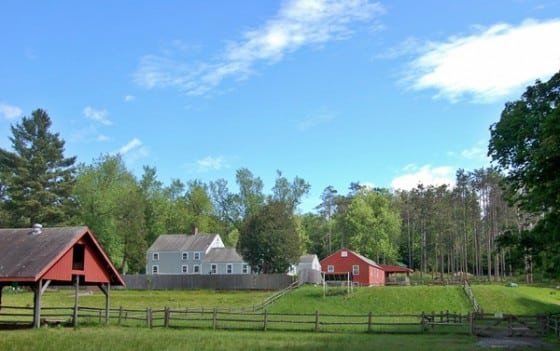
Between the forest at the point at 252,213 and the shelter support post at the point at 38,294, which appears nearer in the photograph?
the shelter support post at the point at 38,294

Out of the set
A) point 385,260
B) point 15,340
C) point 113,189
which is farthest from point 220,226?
point 15,340

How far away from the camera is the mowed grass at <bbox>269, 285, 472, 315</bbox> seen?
46625 millimetres

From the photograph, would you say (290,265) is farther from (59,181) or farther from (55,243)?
(55,243)

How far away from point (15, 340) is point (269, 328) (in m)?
12.8

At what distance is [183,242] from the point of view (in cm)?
8306

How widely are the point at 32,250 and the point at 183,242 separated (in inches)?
2158

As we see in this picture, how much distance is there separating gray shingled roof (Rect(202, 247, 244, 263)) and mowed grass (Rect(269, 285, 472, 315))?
25538 millimetres

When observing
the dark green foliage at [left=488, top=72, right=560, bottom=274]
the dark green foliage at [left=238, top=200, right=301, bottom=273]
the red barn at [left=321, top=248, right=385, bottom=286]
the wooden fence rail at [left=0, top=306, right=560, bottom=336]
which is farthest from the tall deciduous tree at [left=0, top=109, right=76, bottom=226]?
the dark green foliage at [left=488, top=72, right=560, bottom=274]

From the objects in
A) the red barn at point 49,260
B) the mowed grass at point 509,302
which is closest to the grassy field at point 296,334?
the mowed grass at point 509,302

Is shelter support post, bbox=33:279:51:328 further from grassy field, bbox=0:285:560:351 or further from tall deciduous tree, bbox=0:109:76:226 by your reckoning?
tall deciduous tree, bbox=0:109:76:226

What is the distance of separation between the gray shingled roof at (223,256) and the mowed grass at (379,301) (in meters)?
25.5

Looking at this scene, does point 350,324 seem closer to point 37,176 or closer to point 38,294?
point 38,294

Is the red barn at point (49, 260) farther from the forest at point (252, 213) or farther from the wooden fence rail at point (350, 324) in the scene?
the forest at point (252, 213)

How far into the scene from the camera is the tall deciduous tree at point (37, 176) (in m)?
70.2
